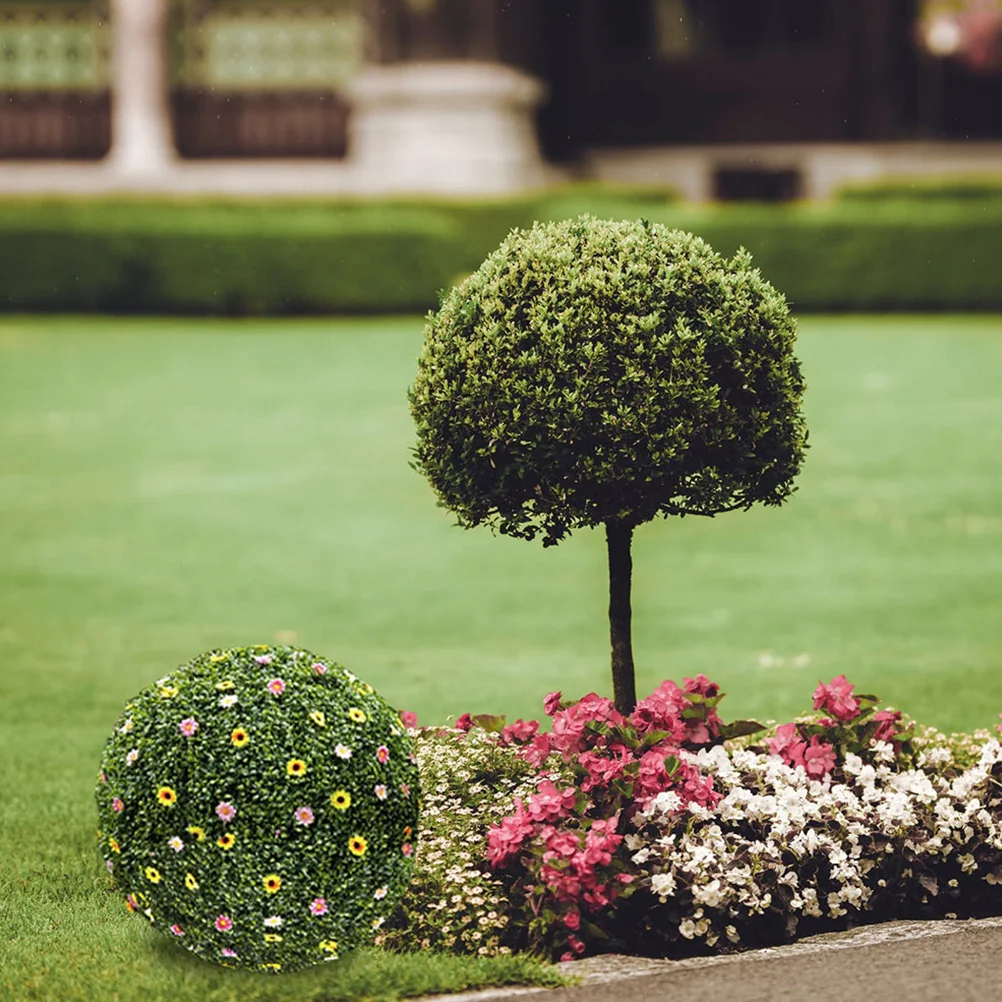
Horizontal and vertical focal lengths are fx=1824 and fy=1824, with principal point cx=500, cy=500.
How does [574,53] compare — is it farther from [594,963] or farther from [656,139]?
[594,963]

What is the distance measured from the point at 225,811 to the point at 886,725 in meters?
2.36

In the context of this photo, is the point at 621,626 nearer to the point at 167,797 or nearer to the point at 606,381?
the point at 606,381

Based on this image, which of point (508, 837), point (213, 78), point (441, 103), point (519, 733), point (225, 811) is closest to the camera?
point (225, 811)

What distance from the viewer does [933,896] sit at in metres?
5.61

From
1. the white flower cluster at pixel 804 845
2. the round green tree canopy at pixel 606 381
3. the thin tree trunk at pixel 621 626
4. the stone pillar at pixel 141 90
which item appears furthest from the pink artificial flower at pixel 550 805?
the stone pillar at pixel 141 90

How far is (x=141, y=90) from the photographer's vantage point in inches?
1117

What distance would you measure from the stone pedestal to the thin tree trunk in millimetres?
20142

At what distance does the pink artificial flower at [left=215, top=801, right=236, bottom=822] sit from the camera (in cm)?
486

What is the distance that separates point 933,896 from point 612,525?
1621 mm

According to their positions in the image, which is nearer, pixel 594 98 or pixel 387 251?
pixel 387 251

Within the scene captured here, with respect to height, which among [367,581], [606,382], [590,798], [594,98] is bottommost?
[367,581]

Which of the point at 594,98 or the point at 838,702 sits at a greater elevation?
the point at 594,98

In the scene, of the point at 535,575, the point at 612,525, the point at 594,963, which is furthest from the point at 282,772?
the point at 535,575

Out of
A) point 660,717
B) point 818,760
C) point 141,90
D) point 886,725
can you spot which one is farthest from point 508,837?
point 141,90
